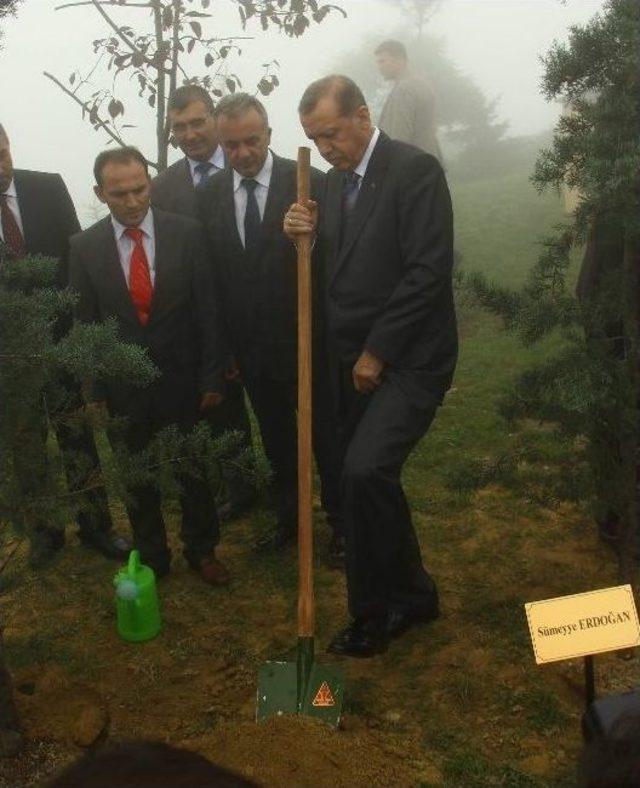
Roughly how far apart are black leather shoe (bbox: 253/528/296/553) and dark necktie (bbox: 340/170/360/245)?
180 cm

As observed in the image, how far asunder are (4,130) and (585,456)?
308 cm

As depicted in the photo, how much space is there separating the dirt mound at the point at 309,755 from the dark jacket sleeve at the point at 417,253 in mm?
1452

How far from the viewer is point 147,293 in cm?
378

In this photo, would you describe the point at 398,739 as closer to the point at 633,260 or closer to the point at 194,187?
the point at 633,260

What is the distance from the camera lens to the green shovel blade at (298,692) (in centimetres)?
302

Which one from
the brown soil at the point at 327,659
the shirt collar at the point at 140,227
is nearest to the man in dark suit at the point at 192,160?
the shirt collar at the point at 140,227

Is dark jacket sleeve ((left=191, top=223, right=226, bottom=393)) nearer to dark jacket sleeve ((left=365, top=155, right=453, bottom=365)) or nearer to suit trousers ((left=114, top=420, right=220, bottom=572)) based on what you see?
suit trousers ((left=114, top=420, right=220, bottom=572))

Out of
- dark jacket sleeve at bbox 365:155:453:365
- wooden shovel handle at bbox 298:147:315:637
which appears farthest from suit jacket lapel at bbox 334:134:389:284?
wooden shovel handle at bbox 298:147:315:637

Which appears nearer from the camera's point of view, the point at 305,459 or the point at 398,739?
the point at 398,739

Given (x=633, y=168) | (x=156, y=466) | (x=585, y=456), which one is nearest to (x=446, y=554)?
(x=585, y=456)

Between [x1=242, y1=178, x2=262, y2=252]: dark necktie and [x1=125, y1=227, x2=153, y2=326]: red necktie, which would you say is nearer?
[x1=125, y1=227, x2=153, y2=326]: red necktie

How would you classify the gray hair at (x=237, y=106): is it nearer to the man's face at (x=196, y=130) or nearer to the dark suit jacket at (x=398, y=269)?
the dark suit jacket at (x=398, y=269)

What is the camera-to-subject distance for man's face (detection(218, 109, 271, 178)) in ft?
12.4

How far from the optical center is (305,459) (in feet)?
11.1
